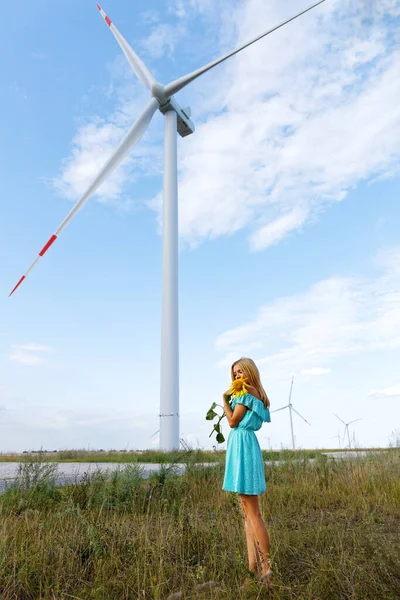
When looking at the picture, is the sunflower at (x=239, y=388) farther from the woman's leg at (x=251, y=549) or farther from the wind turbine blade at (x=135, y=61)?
the wind turbine blade at (x=135, y=61)

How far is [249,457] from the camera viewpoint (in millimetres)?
4484

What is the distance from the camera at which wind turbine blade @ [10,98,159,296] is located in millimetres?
19766

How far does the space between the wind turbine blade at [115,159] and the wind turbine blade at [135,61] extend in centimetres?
158

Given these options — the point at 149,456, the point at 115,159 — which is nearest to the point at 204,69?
the point at 115,159

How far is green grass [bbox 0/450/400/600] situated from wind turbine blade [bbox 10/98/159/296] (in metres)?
12.0

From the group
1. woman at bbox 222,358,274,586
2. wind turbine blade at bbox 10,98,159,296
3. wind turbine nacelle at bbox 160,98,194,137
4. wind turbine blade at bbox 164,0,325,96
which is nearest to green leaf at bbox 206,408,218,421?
woman at bbox 222,358,274,586

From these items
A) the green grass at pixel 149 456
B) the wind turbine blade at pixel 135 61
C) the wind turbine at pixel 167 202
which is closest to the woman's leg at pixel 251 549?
the green grass at pixel 149 456

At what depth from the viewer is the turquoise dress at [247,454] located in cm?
441

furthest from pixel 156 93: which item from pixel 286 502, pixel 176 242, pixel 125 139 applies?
pixel 286 502

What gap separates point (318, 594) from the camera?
4.17 m

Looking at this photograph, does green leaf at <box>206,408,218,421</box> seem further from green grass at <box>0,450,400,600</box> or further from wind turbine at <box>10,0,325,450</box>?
wind turbine at <box>10,0,325,450</box>

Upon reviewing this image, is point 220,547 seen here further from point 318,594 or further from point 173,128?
→ point 173,128

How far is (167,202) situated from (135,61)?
28.3ft

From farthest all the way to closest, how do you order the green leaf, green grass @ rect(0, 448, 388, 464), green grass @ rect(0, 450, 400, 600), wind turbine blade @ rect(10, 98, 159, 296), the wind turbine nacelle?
the wind turbine nacelle → wind turbine blade @ rect(10, 98, 159, 296) → green grass @ rect(0, 448, 388, 464) → the green leaf → green grass @ rect(0, 450, 400, 600)
